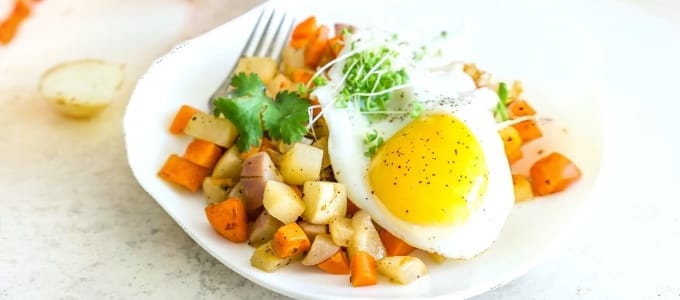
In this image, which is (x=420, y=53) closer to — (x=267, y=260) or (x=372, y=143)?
(x=372, y=143)

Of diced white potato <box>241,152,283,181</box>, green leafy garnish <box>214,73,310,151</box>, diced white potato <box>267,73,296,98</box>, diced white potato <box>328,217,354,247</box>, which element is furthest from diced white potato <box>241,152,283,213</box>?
diced white potato <box>267,73,296,98</box>

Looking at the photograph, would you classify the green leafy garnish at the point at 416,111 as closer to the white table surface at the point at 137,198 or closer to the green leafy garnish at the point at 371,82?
the green leafy garnish at the point at 371,82

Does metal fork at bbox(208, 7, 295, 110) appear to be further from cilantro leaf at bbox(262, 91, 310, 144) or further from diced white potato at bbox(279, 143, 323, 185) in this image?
diced white potato at bbox(279, 143, 323, 185)

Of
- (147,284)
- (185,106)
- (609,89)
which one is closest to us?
(147,284)

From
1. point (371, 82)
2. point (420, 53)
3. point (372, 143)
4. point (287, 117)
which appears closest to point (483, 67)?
Answer: point (420, 53)

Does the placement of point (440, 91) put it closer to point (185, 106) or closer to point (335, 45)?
point (335, 45)

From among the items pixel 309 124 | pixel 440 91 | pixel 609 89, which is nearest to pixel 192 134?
pixel 309 124

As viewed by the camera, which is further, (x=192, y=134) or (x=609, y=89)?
(x=609, y=89)
